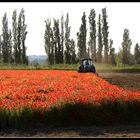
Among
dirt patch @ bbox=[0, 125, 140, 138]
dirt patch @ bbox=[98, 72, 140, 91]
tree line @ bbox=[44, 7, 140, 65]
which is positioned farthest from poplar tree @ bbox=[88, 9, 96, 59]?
dirt patch @ bbox=[0, 125, 140, 138]

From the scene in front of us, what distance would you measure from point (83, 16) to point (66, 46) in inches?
280

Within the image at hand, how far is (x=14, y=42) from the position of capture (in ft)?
217

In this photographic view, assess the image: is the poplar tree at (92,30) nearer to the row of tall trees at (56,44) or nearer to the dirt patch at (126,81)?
the row of tall trees at (56,44)

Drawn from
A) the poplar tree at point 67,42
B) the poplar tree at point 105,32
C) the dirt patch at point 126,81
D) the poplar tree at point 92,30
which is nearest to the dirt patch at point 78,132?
the dirt patch at point 126,81

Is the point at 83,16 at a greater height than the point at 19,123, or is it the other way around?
the point at 83,16

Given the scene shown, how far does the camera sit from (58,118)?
9.31 m

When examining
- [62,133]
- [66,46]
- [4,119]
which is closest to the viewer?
[62,133]

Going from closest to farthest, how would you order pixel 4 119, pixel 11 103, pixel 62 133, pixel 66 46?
pixel 62 133 → pixel 4 119 → pixel 11 103 → pixel 66 46

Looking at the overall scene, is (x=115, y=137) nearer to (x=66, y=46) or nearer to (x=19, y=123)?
(x=19, y=123)

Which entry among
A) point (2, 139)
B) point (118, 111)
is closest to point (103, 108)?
point (118, 111)

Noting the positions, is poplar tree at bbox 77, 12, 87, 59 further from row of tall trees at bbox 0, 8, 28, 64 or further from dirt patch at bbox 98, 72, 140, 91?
dirt patch at bbox 98, 72, 140, 91

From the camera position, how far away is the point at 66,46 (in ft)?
214

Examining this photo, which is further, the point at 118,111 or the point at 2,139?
the point at 118,111

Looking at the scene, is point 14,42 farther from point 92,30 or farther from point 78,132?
point 78,132
